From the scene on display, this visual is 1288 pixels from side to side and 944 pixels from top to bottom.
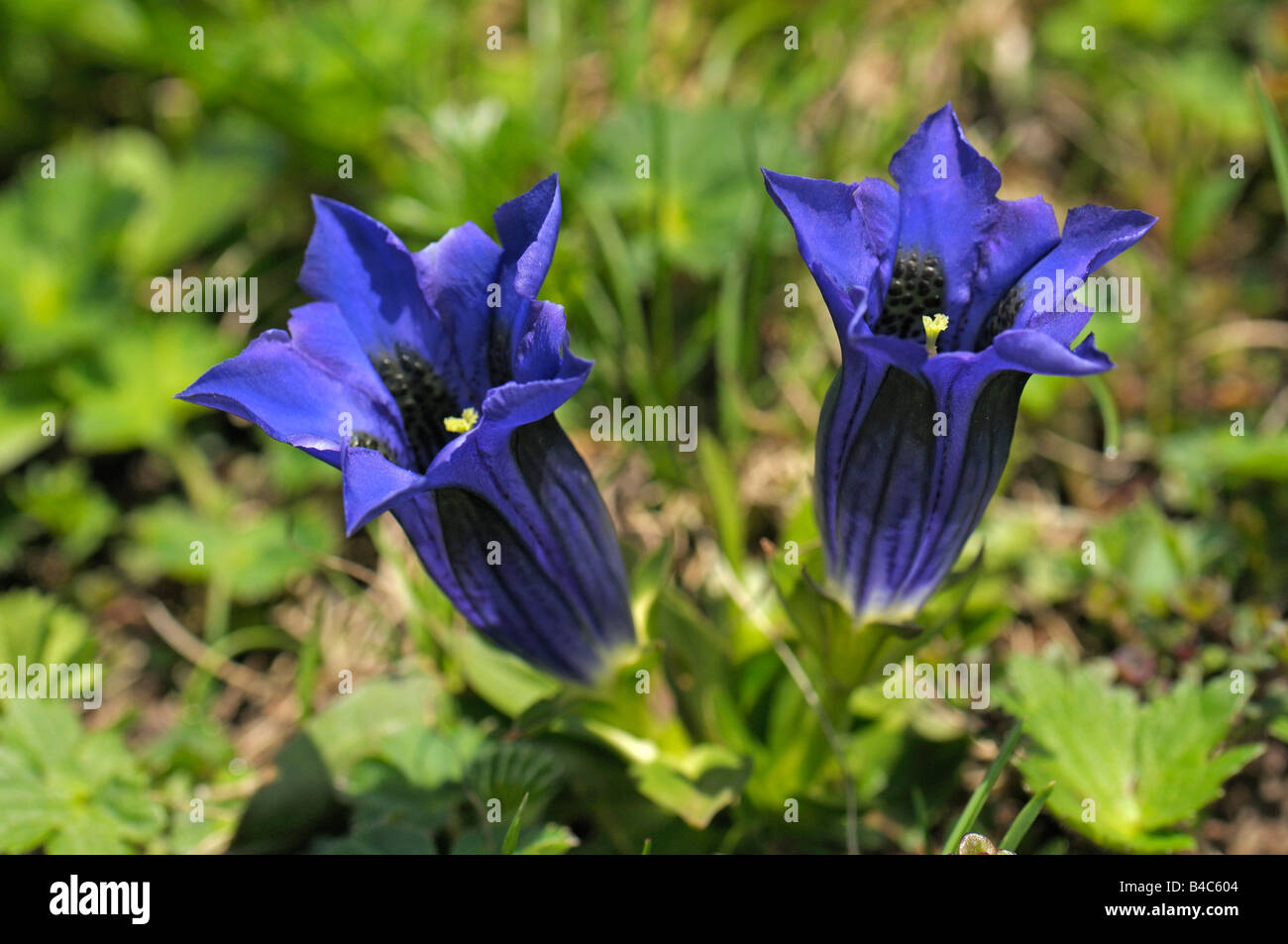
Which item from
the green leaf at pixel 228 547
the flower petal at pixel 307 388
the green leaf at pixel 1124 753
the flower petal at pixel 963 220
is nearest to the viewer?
the flower petal at pixel 307 388

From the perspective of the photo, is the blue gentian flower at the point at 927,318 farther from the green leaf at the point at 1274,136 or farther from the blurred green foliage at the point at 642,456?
the green leaf at the point at 1274,136

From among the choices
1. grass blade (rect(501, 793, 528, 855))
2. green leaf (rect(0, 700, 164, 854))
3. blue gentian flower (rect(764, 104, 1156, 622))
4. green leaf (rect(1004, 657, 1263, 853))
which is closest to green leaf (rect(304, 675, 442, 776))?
green leaf (rect(0, 700, 164, 854))

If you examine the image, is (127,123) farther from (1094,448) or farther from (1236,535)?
(1236,535)

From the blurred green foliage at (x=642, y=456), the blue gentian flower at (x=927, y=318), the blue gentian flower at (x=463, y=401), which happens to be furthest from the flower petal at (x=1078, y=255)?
the blue gentian flower at (x=463, y=401)

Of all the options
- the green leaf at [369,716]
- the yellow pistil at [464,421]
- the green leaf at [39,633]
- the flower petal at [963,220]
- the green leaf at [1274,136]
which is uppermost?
the green leaf at [1274,136]

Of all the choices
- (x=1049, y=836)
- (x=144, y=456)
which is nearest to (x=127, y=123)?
(x=144, y=456)

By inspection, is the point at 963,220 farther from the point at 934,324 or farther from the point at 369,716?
the point at 369,716

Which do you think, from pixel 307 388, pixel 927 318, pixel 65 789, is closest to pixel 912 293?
pixel 927 318
